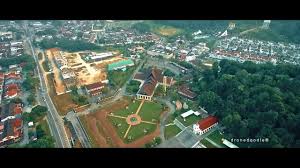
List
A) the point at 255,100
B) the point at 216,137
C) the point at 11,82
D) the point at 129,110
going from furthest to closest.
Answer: the point at 11,82
the point at 129,110
the point at 255,100
the point at 216,137

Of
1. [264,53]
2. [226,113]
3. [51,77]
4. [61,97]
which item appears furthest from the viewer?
[264,53]

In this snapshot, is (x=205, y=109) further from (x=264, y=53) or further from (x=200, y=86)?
(x=264, y=53)

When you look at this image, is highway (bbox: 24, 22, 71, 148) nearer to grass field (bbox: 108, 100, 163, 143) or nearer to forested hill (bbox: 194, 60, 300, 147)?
grass field (bbox: 108, 100, 163, 143)

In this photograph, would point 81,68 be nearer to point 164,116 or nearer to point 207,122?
point 164,116

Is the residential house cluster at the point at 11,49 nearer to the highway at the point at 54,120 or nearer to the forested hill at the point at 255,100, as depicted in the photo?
the highway at the point at 54,120

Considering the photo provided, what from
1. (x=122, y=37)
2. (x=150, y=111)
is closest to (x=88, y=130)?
(x=150, y=111)

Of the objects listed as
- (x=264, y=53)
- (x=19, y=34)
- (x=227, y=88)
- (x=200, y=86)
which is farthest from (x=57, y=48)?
(x=264, y=53)
